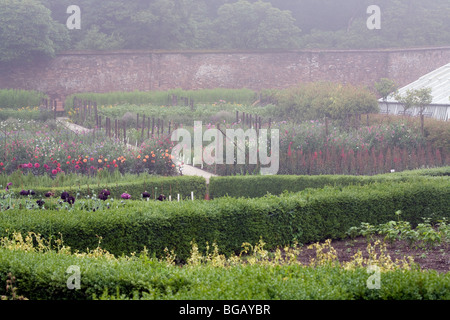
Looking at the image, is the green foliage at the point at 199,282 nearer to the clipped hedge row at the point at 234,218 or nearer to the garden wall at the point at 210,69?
the clipped hedge row at the point at 234,218

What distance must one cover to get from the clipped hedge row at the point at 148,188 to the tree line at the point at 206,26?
856 inches

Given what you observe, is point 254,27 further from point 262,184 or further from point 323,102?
point 262,184

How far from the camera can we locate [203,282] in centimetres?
366

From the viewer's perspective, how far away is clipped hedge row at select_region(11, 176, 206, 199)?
350 inches

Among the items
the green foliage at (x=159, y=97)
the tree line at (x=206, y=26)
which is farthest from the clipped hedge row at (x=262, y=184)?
the tree line at (x=206, y=26)

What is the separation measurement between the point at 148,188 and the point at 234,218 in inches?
131

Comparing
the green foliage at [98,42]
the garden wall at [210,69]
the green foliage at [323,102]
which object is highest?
the green foliage at [98,42]

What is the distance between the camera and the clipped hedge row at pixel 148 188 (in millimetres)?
8883

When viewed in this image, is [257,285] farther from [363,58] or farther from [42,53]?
[363,58]

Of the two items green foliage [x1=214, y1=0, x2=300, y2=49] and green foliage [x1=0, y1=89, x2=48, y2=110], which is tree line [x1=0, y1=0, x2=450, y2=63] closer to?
green foliage [x1=214, y1=0, x2=300, y2=49]

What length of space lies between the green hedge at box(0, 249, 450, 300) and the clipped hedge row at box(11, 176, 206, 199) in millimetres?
4475

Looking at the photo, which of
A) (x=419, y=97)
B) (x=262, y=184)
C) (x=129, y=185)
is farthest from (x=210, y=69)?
(x=129, y=185)

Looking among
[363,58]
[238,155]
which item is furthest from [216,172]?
[363,58]
